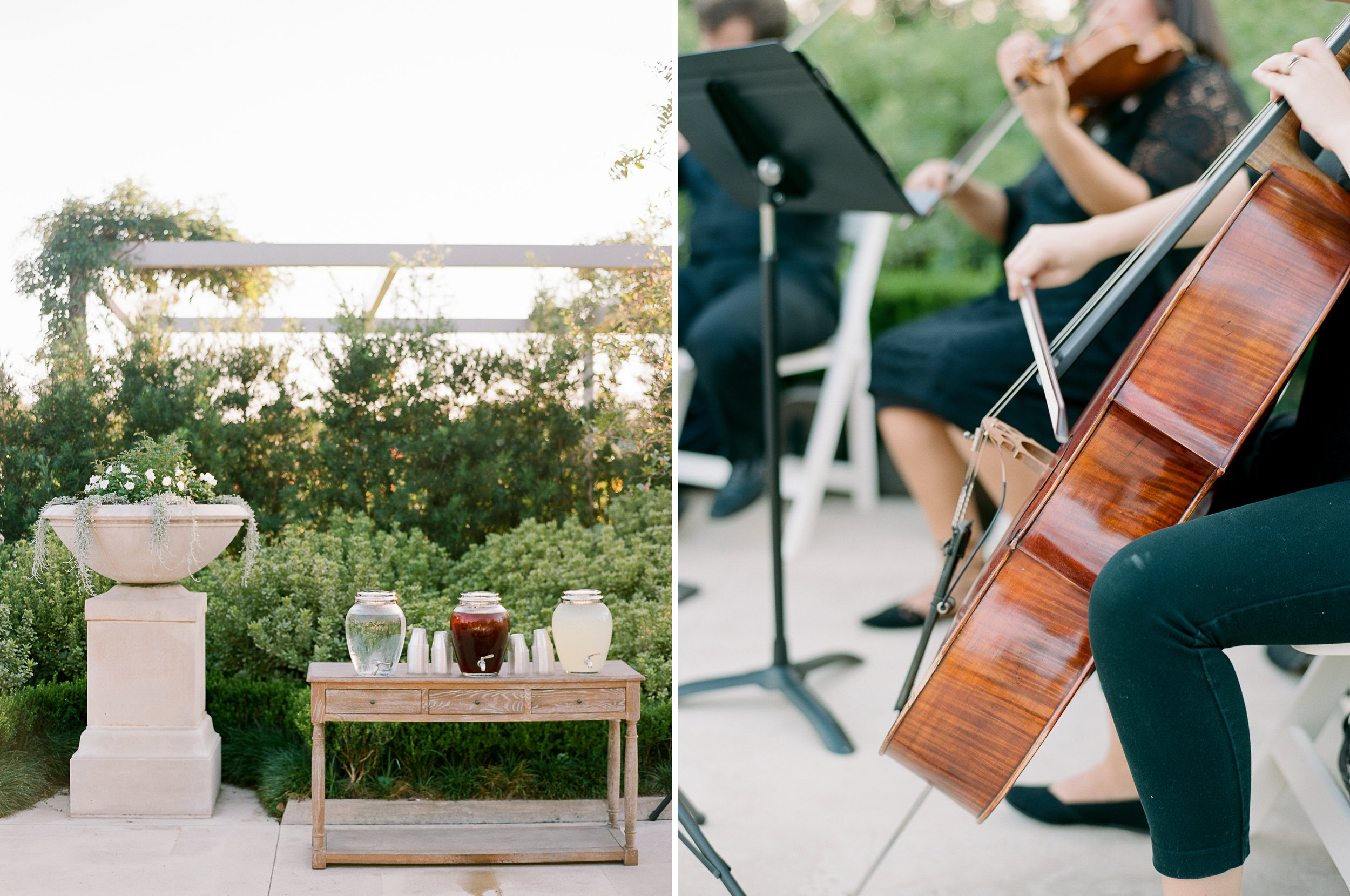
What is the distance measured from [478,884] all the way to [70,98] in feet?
4.52

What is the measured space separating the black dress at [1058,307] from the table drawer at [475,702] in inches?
39.0

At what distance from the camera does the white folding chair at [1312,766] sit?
139 centimetres

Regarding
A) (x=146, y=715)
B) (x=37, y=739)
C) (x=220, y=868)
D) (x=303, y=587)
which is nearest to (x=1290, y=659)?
(x=303, y=587)

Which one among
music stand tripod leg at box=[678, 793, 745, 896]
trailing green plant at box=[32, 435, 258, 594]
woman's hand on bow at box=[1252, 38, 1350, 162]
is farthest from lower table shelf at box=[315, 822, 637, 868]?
woman's hand on bow at box=[1252, 38, 1350, 162]

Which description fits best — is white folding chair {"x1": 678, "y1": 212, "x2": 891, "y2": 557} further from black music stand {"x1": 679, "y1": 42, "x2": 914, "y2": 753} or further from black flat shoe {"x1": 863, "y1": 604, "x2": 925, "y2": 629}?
black music stand {"x1": 679, "y1": 42, "x2": 914, "y2": 753}

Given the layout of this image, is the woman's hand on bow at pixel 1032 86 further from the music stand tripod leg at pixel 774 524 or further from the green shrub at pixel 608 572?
the green shrub at pixel 608 572

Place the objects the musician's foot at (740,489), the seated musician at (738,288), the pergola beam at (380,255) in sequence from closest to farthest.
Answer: the pergola beam at (380,255)
the seated musician at (738,288)
the musician's foot at (740,489)

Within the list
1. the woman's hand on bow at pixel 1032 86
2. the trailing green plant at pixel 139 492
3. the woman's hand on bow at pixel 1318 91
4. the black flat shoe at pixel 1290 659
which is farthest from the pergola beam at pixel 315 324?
the black flat shoe at pixel 1290 659

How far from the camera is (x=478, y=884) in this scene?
64.7 inches

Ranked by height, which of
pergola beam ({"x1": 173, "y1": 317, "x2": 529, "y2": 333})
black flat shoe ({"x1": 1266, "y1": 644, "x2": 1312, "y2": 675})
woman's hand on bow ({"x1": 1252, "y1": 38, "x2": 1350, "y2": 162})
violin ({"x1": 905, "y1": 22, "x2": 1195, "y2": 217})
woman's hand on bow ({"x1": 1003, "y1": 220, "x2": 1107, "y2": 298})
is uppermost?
violin ({"x1": 905, "y1": 22, "x2": 1195, "y2": 217})

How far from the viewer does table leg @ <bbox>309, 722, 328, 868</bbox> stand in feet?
5.43

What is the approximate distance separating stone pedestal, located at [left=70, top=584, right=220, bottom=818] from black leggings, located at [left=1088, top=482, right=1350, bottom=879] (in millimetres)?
1314

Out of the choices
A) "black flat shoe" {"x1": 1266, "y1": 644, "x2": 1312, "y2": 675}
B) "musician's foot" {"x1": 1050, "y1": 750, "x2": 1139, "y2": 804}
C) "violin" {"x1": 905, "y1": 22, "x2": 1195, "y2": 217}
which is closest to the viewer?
"musician's foot" {"x1": 1050, "y1": 750, "x2": 1139, "y2": 804}

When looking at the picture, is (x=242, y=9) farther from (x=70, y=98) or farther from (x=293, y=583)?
(x=293, y=583)
